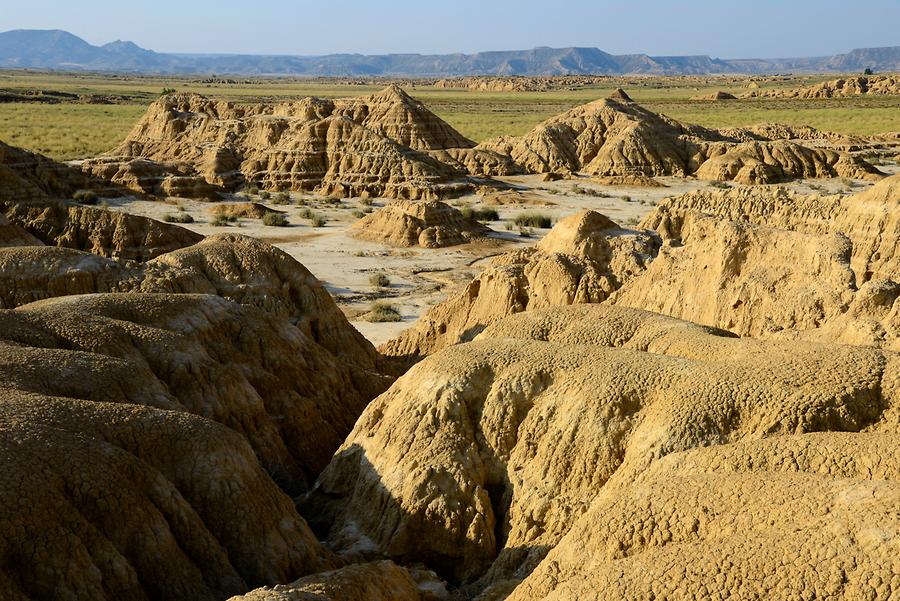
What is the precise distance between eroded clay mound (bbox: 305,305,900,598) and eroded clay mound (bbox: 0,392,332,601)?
3.87ft

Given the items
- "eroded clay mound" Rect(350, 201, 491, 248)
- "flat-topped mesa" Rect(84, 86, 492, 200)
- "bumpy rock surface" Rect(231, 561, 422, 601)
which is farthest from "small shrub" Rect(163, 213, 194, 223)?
"bumpy rock surface" Rect(231, 561, 422, 601)

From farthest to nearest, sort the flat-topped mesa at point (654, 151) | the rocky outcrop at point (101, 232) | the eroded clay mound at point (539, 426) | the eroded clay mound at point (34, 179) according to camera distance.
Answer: the flat-topped mesa at point (654, 151)
the eroded clay mound at point (34, 179)
the rocky outcrop at point (101, 232)
the eroded clay mound at point (539, 426)

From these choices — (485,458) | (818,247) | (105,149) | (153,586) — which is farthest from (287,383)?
(105,149)

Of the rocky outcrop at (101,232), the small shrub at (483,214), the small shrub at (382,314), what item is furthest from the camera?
the small shrub at (483,214)

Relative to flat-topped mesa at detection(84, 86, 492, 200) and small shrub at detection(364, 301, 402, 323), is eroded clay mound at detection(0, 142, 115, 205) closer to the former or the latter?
flat-topped mesa at detection(84, 86, 492, 200)

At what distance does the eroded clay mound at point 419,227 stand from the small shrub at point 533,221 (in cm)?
327

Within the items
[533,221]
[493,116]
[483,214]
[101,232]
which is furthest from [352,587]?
[493,116]

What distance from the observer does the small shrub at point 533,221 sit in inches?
1554

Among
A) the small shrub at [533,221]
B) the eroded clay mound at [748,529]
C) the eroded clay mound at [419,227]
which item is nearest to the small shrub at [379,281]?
the eroded clay mound at [419,227]

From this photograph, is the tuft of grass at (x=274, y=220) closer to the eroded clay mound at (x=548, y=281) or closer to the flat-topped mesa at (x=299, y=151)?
the flat-topped mesa at (x=299, y=151)

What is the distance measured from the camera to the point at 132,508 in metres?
7.93

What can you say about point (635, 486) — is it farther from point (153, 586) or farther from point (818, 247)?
point (818, 247)

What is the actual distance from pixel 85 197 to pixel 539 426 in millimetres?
31792

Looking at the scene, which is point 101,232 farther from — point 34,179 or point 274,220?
point 274,220
